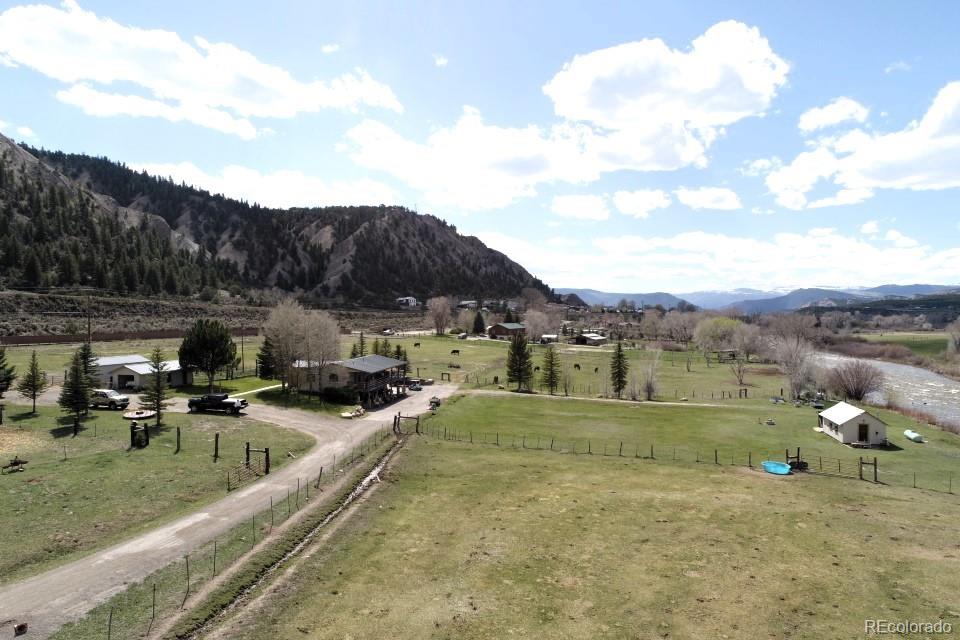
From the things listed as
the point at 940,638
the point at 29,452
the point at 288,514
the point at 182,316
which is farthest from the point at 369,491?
the point at 182,316

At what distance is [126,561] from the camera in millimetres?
21547

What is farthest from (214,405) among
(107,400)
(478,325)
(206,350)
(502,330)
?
(478,325)

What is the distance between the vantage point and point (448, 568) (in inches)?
878

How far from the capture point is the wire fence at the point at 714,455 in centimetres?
3856

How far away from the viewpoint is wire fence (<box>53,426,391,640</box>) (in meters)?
17.0

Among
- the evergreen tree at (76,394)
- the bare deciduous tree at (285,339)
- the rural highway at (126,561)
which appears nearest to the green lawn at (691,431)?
the rural highway at (126,561)

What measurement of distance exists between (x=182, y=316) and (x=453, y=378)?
260 ft

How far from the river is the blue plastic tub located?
131 feet

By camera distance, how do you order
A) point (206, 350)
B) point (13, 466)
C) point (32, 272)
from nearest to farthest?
point (13, 466), point (206, 350), point (32, 272)

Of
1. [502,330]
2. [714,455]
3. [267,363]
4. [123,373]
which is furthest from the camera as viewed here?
[502,330]

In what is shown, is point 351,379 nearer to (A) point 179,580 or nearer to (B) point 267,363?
(B) point 267,363

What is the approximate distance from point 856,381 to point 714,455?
4894 cm


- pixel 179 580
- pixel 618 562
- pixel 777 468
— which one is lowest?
pixel 777 468

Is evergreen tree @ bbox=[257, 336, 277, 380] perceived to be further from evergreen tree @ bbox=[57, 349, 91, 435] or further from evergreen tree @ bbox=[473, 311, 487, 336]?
evergreen tree @ bbox=[473, 311, 487, 336]
